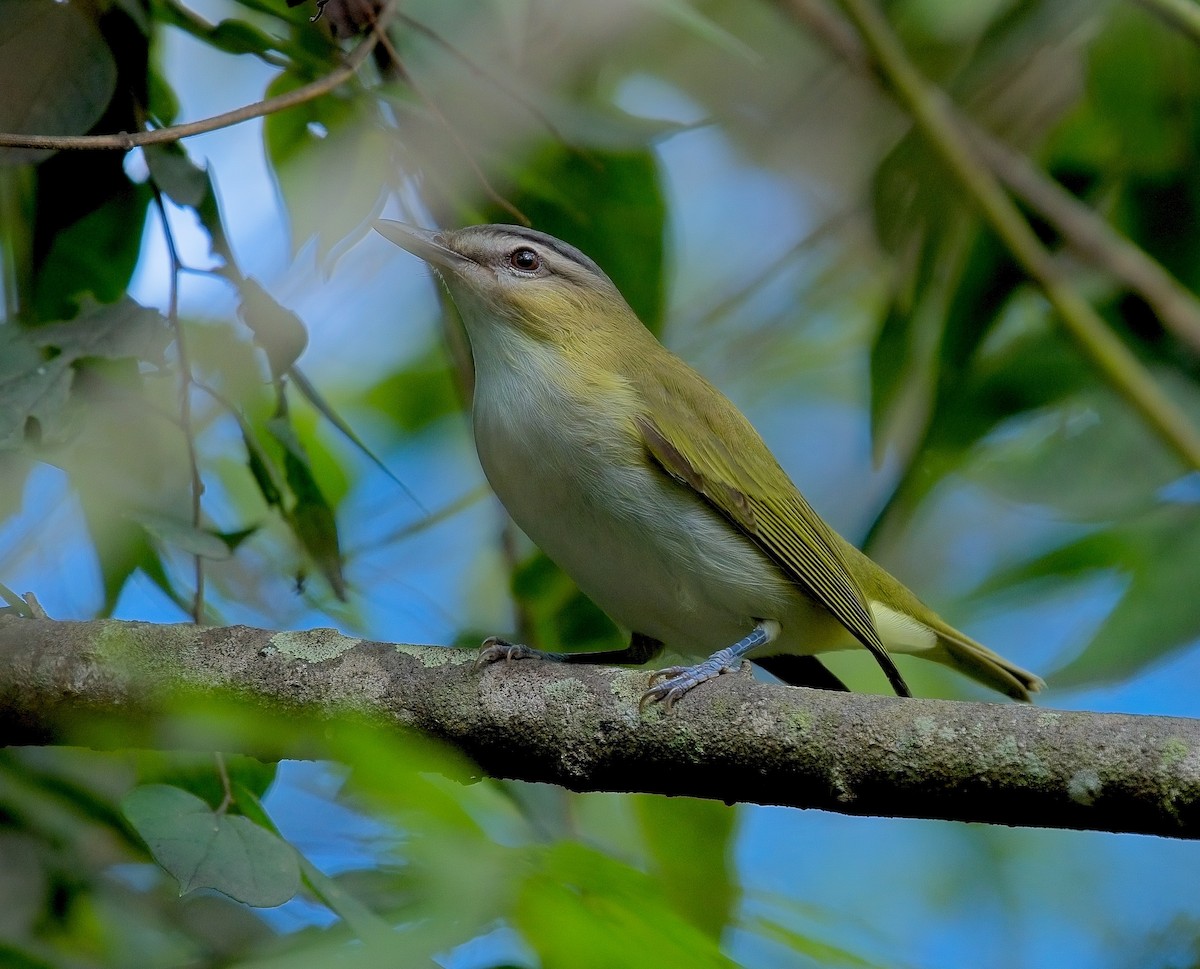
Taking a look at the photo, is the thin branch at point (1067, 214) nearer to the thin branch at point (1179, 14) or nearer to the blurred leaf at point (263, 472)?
the thin branch at point (1179, 14)

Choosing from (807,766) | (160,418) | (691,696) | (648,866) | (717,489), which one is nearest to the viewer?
(807,766)

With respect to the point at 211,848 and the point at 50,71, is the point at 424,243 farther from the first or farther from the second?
the point at 211,848

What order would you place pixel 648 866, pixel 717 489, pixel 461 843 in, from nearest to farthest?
pixel 461 843 < pixel 648 866 < pixel 717 489

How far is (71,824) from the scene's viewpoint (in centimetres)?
284

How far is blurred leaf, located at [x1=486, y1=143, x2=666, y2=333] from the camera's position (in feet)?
11.1

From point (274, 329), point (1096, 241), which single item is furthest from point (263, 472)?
point (1096, 241)

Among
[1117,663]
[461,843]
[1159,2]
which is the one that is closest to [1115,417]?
[1117,663]

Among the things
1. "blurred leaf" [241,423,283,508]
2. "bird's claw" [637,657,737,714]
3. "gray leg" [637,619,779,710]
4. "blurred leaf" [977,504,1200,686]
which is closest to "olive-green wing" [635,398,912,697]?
"gray leg" [637,619,779,710]

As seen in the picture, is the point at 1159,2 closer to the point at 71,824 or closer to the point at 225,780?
the point at 225,780

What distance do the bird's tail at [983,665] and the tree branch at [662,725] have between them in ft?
5.46

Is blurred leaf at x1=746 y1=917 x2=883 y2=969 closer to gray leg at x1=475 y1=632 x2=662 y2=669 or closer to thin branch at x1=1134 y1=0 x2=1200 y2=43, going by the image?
gray leg at x1=475 y1=632 x2=662 y2=669

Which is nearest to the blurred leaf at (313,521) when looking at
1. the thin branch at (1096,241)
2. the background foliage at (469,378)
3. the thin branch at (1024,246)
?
the background foliage at (469,378)

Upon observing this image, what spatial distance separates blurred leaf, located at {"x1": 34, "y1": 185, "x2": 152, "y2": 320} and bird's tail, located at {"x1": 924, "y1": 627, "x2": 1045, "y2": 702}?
2.55 meters

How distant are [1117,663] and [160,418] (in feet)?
7.82
